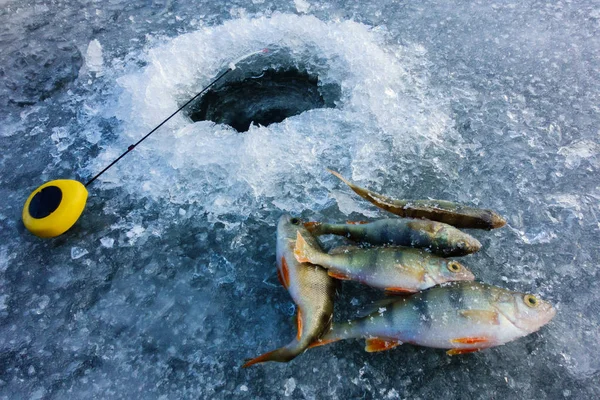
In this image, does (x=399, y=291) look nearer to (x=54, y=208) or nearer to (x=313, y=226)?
(x=313, y=226)

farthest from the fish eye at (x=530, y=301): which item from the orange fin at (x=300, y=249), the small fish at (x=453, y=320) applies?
the orange fin at (x=300, y=249)

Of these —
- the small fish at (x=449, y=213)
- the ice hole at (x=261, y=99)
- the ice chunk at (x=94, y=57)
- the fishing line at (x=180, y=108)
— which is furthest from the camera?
the ice chunk at (x=94, y=57)

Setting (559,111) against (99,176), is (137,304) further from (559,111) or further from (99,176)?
(559,111)

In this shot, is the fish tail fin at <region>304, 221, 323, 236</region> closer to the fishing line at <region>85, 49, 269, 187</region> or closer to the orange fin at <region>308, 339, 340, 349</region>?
the orange fin at <region>308, 339, 340, 349</region>

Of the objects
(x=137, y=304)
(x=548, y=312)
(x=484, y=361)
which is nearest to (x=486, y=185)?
(x=548, y=312)

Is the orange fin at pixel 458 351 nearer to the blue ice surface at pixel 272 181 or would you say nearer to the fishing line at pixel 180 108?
the blue ice surface at pixel 272 181

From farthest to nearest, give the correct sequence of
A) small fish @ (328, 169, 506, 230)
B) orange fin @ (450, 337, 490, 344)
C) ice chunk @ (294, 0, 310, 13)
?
ice chunk @ (294, 0, 310, 13), small fish @ (328, 169, 506, 230), orange fin @ (450, 337, 490, 344)

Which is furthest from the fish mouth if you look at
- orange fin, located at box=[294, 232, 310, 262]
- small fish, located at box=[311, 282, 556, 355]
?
small fish, located at box=[311, 282, 556, 355]
